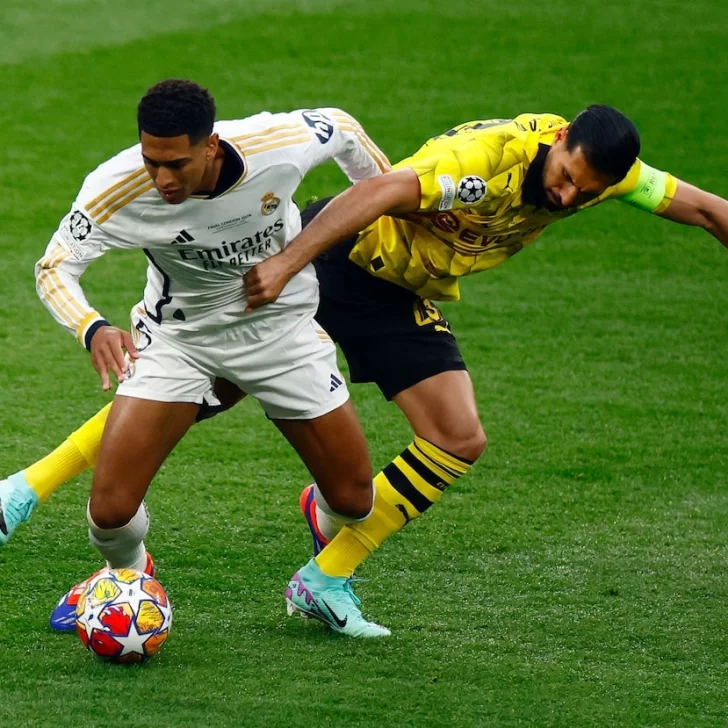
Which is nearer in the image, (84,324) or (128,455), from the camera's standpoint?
(84,324)

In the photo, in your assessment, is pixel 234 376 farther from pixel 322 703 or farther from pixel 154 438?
pixel 322 703

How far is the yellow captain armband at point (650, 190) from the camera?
16.6 feet

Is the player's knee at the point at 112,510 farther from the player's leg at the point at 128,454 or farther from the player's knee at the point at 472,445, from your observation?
the player's knee at the point at 472,445

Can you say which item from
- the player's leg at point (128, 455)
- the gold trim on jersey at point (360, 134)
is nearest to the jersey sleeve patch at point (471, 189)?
the gold trim on jersey at point (360, 134)

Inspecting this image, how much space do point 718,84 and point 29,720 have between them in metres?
11.3

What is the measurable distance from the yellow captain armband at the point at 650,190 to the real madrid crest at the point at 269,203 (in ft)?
4.58

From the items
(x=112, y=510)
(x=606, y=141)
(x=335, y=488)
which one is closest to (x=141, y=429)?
(x=112, y=510)

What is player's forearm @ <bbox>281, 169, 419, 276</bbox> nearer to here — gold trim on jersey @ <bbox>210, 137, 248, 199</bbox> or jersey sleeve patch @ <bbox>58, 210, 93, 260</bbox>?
gold trim on jersey @ <bbox>210, 137, 248, 199</bbox>

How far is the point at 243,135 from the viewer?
4.33m

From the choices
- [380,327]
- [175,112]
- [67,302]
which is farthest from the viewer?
[380,327]

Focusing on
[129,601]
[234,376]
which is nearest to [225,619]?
[129,601]

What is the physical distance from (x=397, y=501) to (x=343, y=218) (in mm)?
1147

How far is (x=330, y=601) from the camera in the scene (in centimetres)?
489

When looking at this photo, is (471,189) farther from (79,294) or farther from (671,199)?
(79,294)
